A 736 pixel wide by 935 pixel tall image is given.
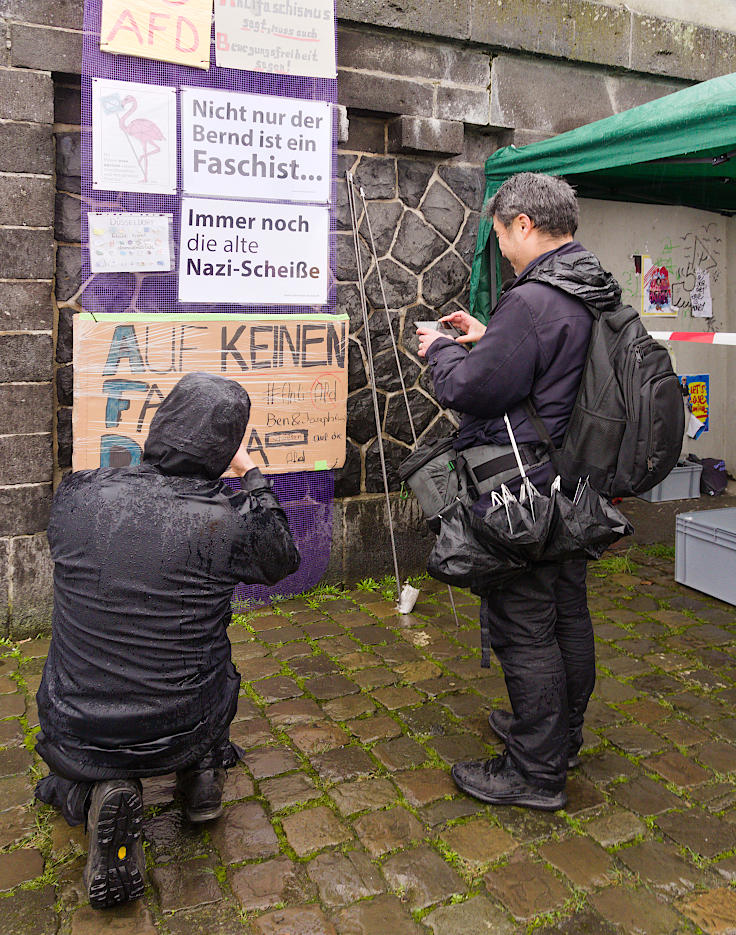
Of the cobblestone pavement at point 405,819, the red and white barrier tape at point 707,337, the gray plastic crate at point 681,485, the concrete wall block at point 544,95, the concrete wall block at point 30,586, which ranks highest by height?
the concrete wall block at point 544,95

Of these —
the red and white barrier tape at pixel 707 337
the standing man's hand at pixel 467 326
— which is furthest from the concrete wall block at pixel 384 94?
the standing man's hand at pixel 467 326

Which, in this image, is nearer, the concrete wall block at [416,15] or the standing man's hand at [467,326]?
the standing man's hand at [467,326]

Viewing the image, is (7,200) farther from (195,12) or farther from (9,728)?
(9,728)

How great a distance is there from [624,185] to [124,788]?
5.21m

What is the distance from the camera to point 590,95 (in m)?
5.76

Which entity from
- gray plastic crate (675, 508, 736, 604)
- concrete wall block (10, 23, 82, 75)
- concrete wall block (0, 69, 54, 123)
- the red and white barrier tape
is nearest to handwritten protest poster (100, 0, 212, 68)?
concrete wall block (10, 23, 82, 75)

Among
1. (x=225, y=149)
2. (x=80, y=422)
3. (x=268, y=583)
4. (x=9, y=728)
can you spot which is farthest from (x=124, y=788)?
(x=225, y=149)

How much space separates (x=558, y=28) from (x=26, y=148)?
139 inches

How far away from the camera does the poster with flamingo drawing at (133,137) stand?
13.7 feet

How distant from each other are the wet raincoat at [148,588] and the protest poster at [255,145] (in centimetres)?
244

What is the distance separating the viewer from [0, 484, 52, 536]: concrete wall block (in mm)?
4289

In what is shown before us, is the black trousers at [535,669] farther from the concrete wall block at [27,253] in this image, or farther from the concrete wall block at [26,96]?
the concrete wall block at [26,96]

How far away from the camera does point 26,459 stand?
430cm

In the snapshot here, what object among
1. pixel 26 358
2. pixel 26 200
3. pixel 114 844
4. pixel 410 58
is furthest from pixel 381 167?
pixel 114 844
